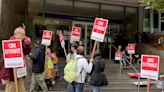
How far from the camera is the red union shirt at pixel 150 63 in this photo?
8422mm

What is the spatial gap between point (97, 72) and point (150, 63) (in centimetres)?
162

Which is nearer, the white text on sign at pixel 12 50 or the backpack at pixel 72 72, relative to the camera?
the white text on sign at pixel 12 50

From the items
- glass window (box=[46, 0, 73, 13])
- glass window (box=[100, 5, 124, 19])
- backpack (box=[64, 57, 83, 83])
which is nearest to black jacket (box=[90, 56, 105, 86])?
backpack (box=[64, 57, 83, 83])

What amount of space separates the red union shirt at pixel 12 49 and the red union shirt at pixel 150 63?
10.4 feet

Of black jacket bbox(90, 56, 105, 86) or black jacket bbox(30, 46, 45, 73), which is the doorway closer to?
black jacket bbox(30, 46, 45, 73)

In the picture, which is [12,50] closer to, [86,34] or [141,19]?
[86,34]

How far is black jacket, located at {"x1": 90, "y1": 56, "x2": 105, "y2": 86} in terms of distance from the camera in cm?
943

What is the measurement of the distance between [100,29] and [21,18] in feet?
39.2

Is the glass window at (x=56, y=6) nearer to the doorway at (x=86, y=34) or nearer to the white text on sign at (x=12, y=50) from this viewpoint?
the doorway at (x=86, y=34)

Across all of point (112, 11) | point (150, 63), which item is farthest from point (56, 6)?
point (150, 63)

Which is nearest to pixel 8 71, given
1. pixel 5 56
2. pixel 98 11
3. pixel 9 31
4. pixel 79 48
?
pixel 5 56

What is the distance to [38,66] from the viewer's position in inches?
428

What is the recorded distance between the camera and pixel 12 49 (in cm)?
716

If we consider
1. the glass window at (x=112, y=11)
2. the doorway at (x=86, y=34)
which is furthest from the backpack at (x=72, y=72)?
the glass window at (x=112, y=11)
